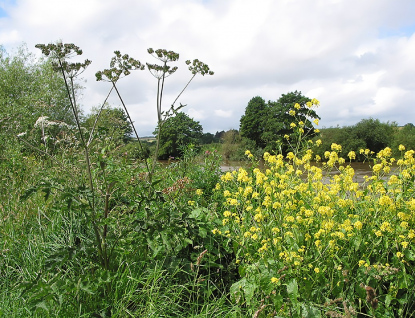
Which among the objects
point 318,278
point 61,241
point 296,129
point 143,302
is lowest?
point 143,302

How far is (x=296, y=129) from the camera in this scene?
12.3 ft

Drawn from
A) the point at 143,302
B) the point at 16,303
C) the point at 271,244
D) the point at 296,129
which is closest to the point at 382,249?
the point at 271,244

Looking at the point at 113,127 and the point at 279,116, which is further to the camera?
the point at 279,116

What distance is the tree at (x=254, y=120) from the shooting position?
1485 inches

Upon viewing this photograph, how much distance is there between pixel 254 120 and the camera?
38.0 metres

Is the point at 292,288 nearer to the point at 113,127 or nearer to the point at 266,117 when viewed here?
the point at 113,127

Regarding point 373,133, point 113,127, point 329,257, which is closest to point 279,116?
point 373,133

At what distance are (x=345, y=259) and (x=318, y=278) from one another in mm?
262

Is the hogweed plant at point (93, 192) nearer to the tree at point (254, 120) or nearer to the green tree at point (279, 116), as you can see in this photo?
the green tree at point (279, 116)

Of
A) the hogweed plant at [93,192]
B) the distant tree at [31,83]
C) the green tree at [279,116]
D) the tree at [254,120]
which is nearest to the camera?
the hogweed plant at [93,192]

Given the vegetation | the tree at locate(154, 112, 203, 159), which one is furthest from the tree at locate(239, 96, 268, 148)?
the vegetation

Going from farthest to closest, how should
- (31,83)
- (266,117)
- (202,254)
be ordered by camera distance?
(266,117)
(31,83)
(202,254)

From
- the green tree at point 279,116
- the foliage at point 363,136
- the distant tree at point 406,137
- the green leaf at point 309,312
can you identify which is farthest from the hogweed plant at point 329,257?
the green tree at point 279,116

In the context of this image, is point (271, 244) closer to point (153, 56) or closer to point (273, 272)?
Answer: point (273, 272)
